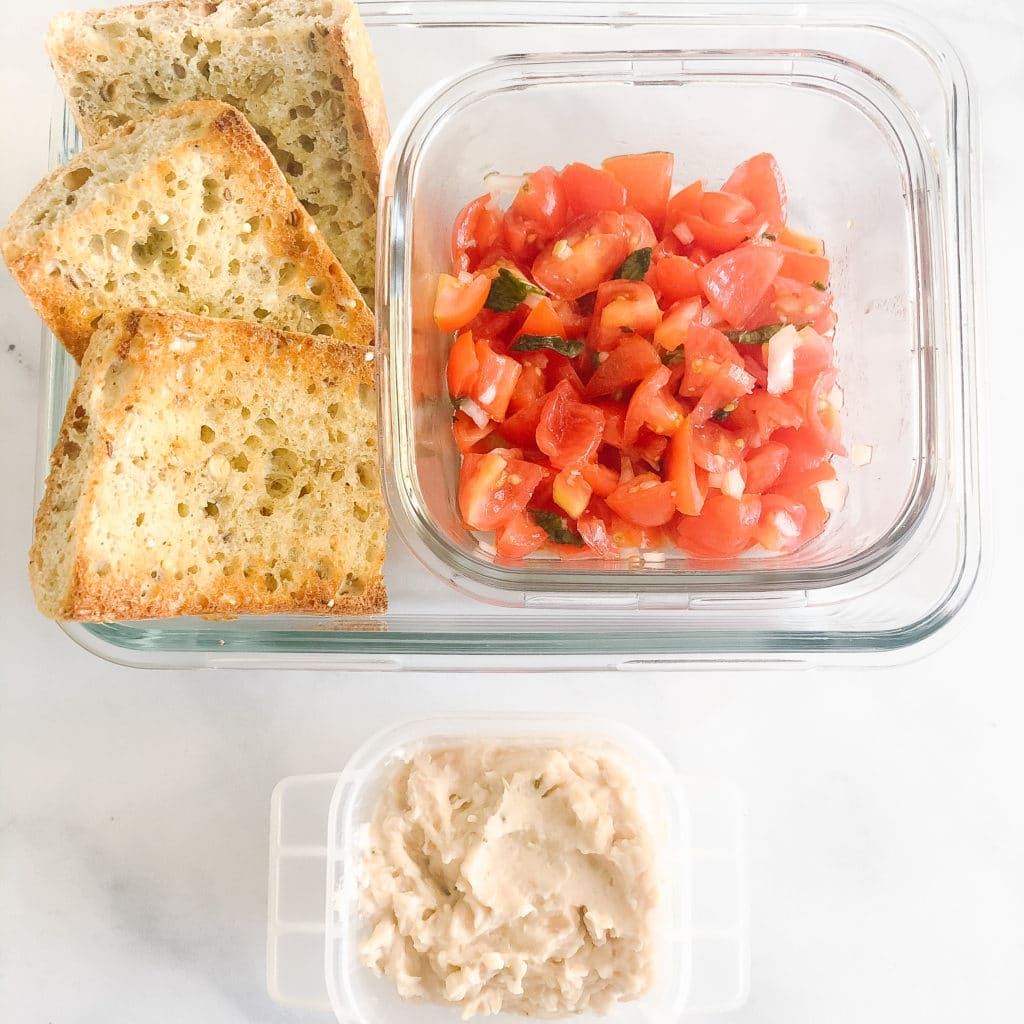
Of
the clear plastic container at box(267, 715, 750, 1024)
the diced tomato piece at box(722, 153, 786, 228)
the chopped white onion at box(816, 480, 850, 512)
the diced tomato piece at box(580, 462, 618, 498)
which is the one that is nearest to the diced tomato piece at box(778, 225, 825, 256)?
the diced tomato piece at box(722, 153, 786, 228)

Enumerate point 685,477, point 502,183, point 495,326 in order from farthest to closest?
point 502,183
point 495,326
point 685,477

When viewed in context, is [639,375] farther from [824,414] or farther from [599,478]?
[824,414]

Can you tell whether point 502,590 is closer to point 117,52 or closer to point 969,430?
point 969,430

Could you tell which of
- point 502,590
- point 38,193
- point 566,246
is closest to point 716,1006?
point 502,590

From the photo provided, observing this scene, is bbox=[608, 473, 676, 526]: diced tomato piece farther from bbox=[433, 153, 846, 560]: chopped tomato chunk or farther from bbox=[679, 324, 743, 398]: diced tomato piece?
bbox=[679, 324, 743, 398]: diced tomato piece

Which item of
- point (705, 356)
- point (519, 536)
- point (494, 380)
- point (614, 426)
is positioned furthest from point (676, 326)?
point (519, 536)

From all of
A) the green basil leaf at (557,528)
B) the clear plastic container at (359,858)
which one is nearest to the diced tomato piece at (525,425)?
the green basil leaf at (557,528)
